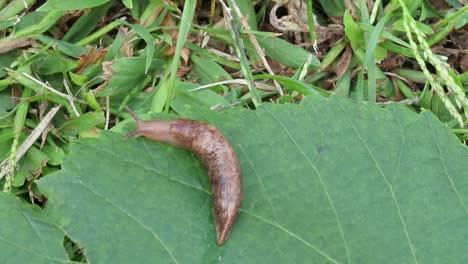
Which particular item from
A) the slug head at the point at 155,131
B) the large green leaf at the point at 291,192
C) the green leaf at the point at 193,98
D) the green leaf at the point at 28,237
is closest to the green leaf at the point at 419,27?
the large green leaf at the point at 291,192

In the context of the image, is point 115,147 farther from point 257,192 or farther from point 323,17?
point 323,17

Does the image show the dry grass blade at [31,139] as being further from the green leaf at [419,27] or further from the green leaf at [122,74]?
the green leaf at [419,27]

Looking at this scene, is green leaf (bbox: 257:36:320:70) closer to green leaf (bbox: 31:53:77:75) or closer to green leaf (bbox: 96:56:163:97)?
green leaf (bbox: 96:56:163:97)

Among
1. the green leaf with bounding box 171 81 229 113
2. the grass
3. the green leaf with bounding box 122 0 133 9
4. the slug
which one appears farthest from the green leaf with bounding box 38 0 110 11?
the slug

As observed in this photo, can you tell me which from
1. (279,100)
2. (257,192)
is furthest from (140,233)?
(279,100)

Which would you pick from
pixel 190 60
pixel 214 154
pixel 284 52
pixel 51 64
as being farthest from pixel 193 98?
pixel 51 64

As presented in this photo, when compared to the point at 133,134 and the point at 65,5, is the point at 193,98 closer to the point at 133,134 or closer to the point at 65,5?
the point at 133,134
